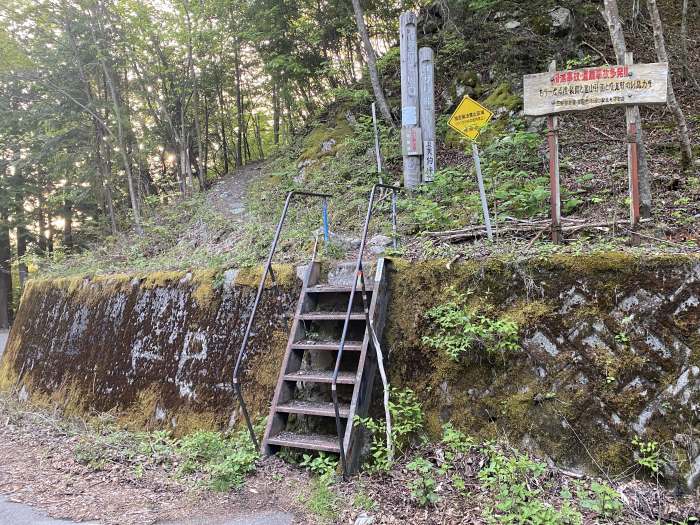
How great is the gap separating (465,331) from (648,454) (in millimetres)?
1586

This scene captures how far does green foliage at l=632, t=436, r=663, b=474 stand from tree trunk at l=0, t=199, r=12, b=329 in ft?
71.1

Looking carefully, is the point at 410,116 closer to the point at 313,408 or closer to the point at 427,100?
the point at 427,100

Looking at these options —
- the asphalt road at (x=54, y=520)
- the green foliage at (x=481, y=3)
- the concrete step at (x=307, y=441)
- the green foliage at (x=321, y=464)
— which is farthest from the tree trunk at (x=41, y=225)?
the green foliage at (x=321, y=464)

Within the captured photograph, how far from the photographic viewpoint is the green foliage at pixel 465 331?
4.07 m

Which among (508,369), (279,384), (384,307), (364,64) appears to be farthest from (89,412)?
(364,64)

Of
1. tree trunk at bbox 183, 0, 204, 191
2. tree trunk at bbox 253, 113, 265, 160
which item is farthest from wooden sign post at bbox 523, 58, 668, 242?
tree trunk at bbox 253, 113, 265, 160

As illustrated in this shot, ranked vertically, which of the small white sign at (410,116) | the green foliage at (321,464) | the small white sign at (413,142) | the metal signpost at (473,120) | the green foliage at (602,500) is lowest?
the green foliage at (321,464)

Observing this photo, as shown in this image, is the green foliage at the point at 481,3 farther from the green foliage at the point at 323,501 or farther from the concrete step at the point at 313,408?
the green foliage at the point at 323,501

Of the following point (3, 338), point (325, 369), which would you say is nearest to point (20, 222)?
point (3, 338)

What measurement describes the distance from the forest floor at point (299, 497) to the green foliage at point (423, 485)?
0.02m

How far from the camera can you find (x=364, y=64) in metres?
13.5

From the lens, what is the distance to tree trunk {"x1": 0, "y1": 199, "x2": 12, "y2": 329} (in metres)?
18.9

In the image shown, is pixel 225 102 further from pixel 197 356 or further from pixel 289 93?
pixel 197 356

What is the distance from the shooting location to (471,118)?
17.5ft
